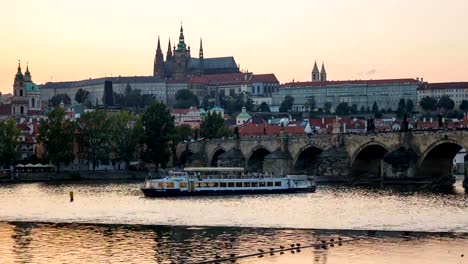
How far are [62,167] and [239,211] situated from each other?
48558mm

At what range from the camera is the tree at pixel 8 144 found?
9869cm

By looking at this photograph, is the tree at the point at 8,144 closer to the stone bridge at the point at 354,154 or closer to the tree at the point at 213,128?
the stone bridge at the point at 354,154

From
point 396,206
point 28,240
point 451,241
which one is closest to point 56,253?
point 28,240

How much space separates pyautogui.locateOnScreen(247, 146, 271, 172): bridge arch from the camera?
324ft

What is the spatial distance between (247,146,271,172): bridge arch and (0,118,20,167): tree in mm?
23242

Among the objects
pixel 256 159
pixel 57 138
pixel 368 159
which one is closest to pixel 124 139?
pixel 57 138

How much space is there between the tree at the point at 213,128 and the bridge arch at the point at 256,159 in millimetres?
19075

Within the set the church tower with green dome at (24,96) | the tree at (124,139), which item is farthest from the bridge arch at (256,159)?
the church tower with green dome at (24,96)

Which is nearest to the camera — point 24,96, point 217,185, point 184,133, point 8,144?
point 217,185

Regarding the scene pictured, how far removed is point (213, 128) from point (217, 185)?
152 ft

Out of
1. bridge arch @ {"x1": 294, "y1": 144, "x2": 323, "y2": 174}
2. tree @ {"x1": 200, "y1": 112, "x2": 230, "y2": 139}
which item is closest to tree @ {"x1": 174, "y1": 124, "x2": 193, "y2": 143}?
tree @ {"x1": 200, "y1": 112, "x2": 230, "y2": 139}

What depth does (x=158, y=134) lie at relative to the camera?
102938 mm

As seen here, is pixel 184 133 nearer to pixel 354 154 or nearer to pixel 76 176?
pixel 76 176

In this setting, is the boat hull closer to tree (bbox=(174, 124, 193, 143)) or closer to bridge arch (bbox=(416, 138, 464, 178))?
bridge arch (bbox=(416, 138, 464, 178))
